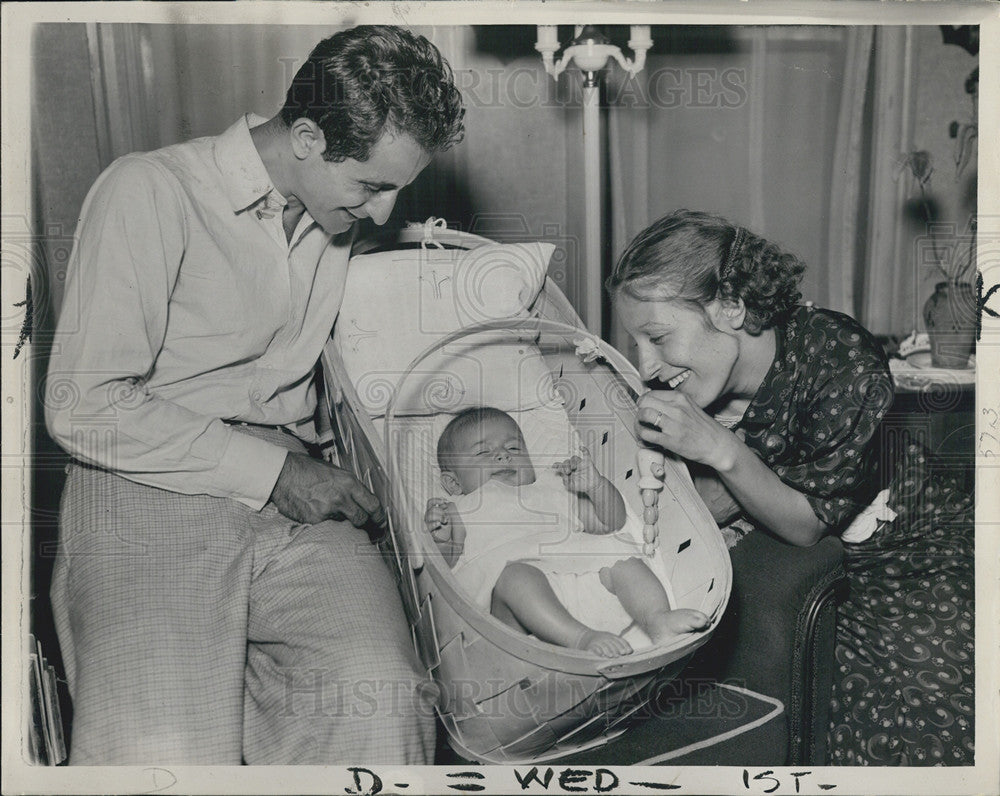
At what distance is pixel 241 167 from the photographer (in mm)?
1322

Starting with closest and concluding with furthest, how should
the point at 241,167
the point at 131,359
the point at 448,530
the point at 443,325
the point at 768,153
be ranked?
the point at 131,359 < the point at 241,167 < the point at 448,530 < the point at 443,325 < the point at 768,153

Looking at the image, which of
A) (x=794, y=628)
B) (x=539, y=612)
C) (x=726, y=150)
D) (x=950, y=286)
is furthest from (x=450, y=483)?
(x=726, y=150)

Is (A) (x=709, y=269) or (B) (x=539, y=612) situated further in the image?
(A) (x=709, y=269)

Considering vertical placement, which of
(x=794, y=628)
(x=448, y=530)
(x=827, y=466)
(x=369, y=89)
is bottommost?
(x=794, y=628)

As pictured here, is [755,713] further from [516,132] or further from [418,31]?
[516,132]

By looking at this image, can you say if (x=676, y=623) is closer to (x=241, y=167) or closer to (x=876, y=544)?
(x=876, y=544)

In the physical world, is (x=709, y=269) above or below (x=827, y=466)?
above

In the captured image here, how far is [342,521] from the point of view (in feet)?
4.40

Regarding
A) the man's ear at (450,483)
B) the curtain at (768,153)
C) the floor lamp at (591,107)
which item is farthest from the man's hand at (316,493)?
the curtain at (768,153)

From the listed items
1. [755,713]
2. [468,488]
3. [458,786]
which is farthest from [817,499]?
[458,786]

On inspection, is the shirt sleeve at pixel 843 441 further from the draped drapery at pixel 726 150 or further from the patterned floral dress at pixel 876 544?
the draped drapery at pixel 726 150

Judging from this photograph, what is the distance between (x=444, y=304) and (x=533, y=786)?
0.82m

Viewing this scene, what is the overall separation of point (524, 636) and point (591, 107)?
1306mm

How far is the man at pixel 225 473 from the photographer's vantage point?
1.17 meters
